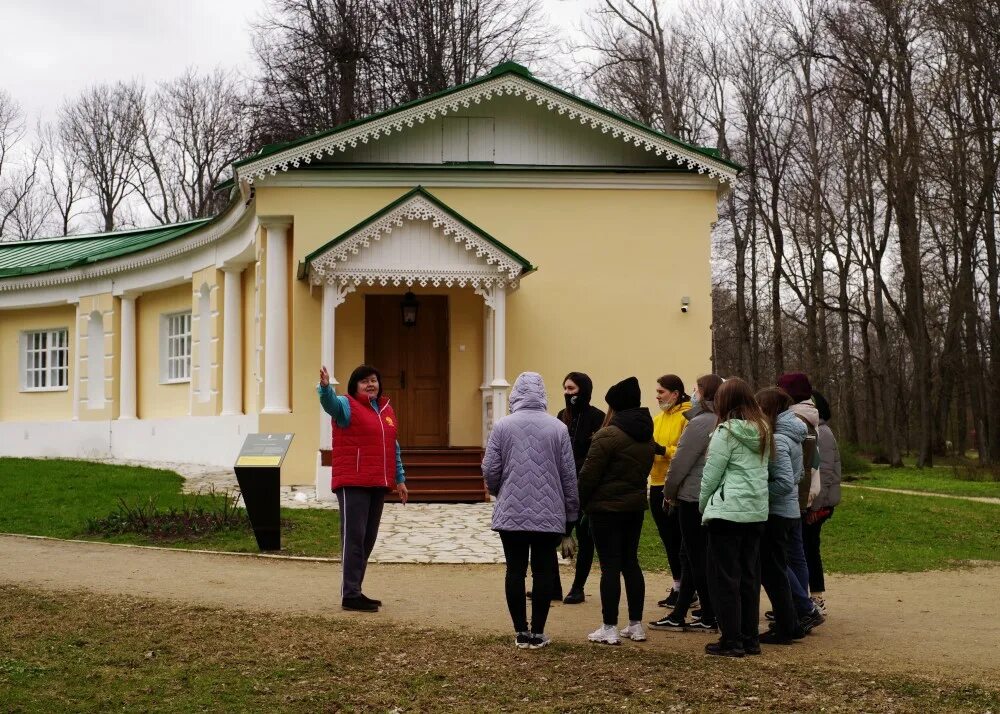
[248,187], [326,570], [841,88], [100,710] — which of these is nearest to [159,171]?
[841,88]

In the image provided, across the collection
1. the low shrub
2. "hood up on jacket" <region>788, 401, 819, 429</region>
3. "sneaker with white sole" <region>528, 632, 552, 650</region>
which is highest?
"hood up on jacket" <region>788, 401, 819, 429</region>

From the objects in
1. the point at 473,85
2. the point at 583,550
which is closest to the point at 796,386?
the point at 583,550

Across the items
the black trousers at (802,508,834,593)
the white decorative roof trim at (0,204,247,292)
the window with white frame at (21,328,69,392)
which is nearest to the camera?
the black trousers at (802,508,834,593)

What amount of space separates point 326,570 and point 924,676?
5.83m

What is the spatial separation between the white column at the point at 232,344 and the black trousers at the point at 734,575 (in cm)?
1534

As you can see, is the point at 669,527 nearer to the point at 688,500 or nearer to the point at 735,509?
the point at 688,500

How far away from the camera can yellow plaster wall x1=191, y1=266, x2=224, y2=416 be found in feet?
71.5

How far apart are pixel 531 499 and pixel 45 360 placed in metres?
22.1

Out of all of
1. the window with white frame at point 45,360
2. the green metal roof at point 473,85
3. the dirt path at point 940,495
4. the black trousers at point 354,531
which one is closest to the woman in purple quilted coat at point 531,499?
the black trousers at point 354,531

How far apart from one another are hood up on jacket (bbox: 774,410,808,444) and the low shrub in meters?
7.29

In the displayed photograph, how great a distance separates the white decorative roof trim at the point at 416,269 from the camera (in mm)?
16625

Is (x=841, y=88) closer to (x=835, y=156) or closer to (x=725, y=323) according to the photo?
(x=835, y=156)

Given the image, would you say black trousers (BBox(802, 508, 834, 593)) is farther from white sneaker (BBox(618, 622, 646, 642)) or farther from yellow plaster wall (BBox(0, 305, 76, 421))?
yellow plaster wall (BBox(0, 305, 76, 421))

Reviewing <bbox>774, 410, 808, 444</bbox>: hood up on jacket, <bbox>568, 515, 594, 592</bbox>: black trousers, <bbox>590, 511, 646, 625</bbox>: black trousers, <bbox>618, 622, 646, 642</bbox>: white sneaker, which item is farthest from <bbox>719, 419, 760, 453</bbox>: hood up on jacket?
<bbox>568, 515, 594, 592</bbox>: black trousers
